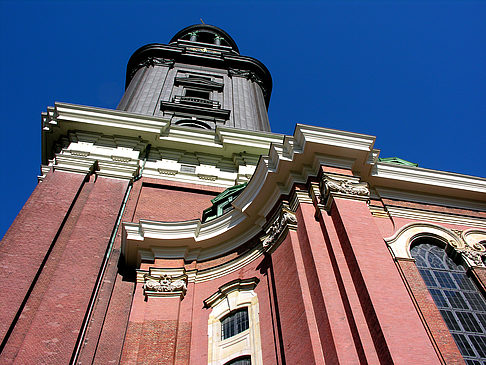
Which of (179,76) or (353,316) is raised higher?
(179,76)

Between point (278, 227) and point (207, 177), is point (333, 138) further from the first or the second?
point (207, 177)

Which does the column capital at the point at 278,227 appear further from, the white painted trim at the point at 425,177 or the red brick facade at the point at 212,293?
the white painted trim at the point at 425,177

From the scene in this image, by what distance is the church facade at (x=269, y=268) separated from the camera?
9.30m

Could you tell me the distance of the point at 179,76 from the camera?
3303cm

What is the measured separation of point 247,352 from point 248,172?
10.5 metres

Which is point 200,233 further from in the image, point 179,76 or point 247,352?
point 179,76

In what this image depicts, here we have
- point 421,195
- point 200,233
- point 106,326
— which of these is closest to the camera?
point 106,326

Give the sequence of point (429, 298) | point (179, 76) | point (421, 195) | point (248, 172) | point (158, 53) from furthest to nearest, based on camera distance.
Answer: point (158, 53) → point (179, 76) → point (248, 172) → point (421, 195) → point (429, 298)

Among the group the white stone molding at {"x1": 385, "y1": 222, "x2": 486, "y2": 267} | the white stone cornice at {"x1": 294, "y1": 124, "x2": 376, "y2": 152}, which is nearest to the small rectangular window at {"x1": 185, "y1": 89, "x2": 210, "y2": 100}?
the white stone cornice at {"x1": 294, "y1": 124, "x2": 376, "y2": 152}

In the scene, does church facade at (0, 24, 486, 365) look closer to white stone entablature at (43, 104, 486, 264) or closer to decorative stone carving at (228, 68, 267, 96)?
white stone entablature at (43, 104, 486, 264)

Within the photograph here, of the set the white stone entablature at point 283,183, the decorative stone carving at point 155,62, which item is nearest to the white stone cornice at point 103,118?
the white stone entablature at point 283,183

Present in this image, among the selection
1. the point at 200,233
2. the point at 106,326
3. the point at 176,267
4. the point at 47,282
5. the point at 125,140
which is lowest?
the point at 106,326

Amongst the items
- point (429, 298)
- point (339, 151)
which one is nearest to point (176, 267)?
point (339, 151)

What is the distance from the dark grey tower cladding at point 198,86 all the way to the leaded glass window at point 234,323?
50.9ft
